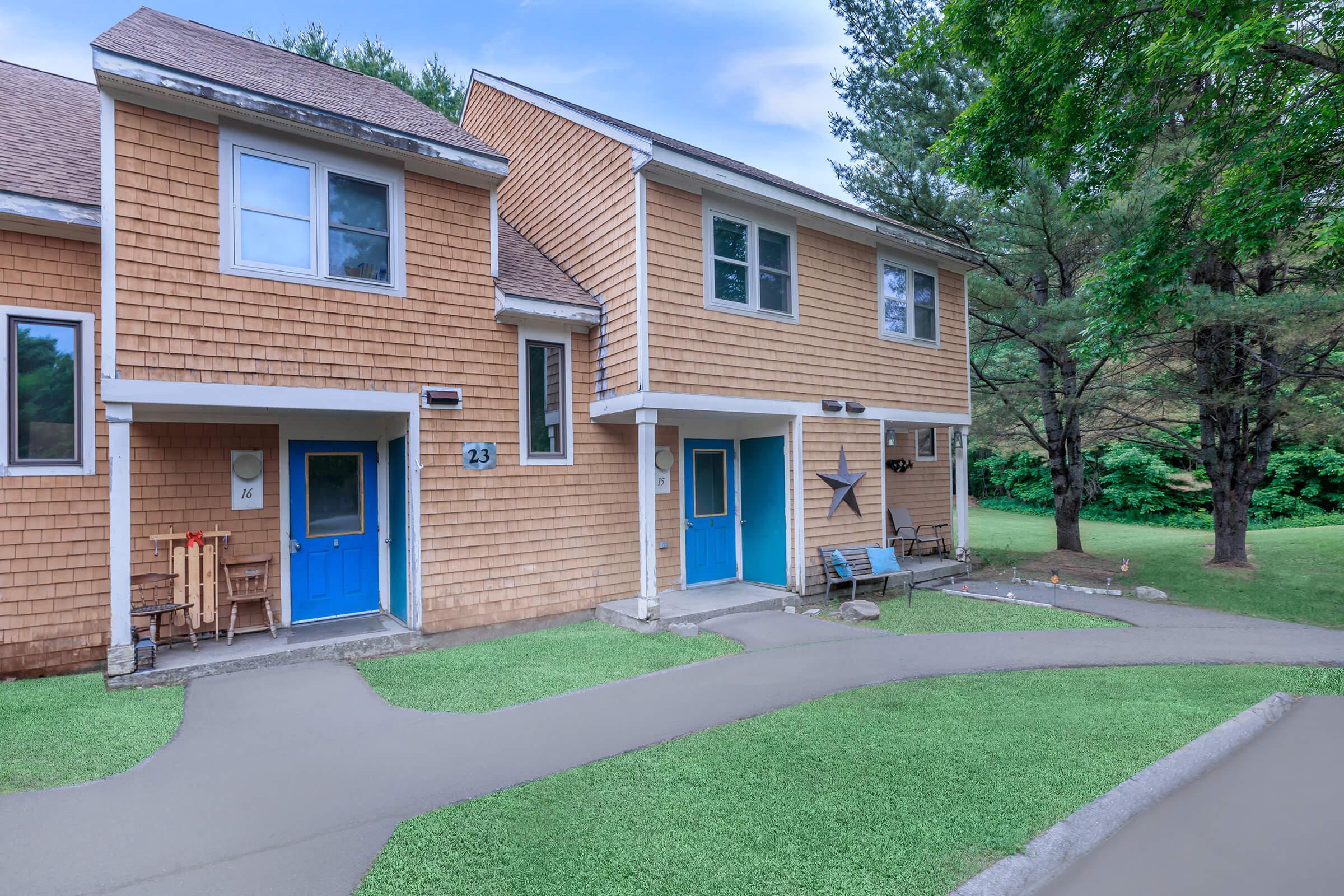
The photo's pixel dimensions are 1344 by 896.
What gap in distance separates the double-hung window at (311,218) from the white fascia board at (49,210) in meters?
1.10

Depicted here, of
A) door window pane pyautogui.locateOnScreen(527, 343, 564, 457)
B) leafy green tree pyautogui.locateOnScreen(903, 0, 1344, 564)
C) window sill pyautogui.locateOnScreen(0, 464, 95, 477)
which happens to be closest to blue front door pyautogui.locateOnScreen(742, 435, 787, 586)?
door window pane pyautogui.locateOnScreen(527, 343, 564, 457)

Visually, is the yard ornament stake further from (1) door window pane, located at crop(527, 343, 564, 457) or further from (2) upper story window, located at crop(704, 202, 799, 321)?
(1) door window pane, located at crop(527, 343, 564, 457)

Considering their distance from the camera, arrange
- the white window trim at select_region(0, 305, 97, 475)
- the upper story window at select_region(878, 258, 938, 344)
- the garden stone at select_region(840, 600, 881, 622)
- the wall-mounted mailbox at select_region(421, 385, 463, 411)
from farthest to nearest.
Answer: the upper story window at select_region(878, 258, 938, 344) → the garden stone at select_region(840, 600, 881, 622) → the wall-mounted mailbox at select_region(421, 385, 463, 411) → the white window trim at select_region(0, 305, 97, 475)

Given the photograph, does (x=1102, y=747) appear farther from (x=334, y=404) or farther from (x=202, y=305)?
(x=202, y=305)

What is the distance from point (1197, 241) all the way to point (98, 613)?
14.3 meters

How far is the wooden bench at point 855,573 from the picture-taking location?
9.75 meters

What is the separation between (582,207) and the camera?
949 cm

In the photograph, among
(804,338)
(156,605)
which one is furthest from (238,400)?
(804,338)

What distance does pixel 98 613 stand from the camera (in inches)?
253

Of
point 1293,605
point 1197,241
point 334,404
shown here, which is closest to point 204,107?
point 334,404

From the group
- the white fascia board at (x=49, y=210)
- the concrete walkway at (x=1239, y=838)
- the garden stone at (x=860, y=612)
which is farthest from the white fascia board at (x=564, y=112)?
the concrete walkway at (x=1239, y=838)

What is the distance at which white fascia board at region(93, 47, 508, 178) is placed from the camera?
5.93 m

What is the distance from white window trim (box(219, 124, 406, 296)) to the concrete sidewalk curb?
7.48 metres

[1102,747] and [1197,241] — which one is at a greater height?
[1197,241]
